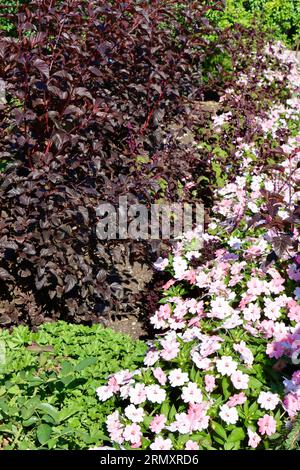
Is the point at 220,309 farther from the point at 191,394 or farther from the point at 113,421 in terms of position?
the point at 113,421

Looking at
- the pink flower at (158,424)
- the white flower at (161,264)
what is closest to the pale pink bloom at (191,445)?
the pink flower at (158,424)

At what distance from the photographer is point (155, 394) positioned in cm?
264

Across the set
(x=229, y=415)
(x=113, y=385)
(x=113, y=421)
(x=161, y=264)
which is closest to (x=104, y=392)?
(x=113, y=385)

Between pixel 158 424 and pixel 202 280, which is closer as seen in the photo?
pixel 158 424

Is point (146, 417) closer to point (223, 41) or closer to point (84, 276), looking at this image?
point (84, 276)

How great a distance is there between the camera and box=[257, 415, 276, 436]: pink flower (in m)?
2.50

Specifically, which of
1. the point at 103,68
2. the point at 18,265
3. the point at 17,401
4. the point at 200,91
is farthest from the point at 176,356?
the point at 200,91

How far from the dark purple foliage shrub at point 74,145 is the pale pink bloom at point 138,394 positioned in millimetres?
921

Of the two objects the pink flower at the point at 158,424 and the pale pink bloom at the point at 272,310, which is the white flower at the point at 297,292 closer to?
the pale pink bloom at the point at 272,310

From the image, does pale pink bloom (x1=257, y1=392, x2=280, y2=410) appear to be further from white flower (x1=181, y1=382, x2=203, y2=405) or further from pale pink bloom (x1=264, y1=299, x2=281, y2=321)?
pale pink bloom (x1=264, y1=299, x2=281, y2=321)

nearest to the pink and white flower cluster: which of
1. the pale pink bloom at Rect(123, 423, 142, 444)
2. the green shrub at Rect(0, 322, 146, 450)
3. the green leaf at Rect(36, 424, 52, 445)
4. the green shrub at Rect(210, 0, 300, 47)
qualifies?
the pale pink bloom at Rect(123, 423, 142, 444)

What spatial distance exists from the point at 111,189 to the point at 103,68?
2.57 ft

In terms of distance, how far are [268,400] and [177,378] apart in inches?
14.7

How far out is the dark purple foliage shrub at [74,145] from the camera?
129 inches
